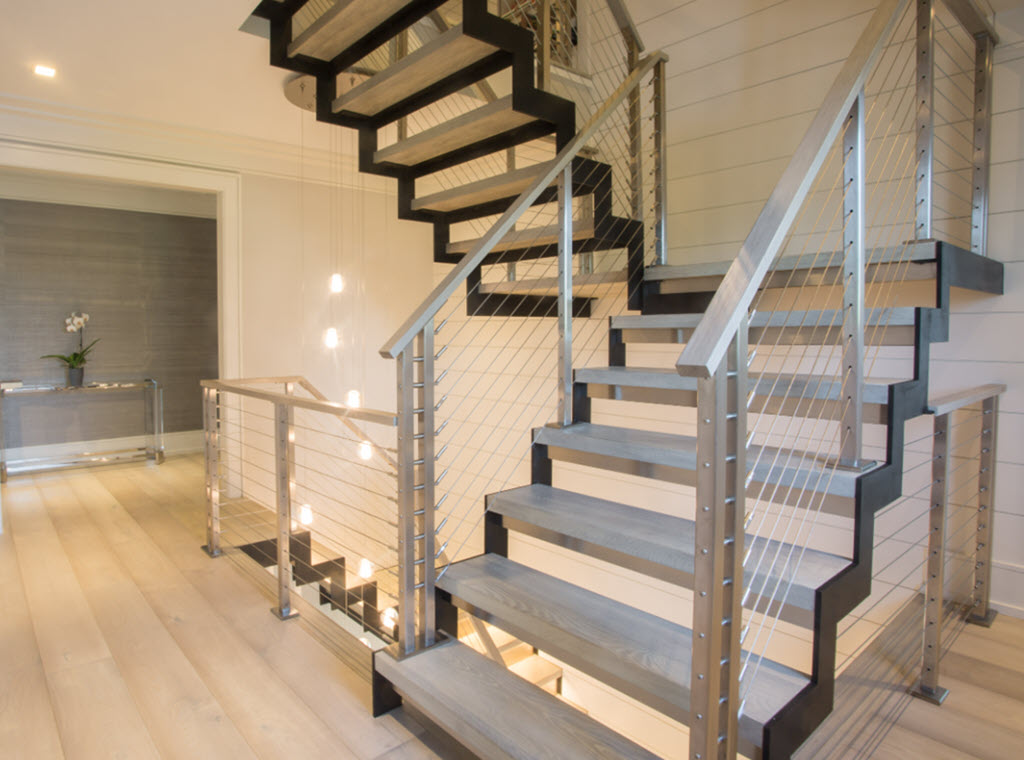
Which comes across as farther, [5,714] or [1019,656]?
[1019,656]

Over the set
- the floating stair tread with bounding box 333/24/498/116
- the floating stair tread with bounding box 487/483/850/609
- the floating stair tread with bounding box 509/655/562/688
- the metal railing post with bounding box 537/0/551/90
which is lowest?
the floating stair tread with bounding box 509/655/562/688

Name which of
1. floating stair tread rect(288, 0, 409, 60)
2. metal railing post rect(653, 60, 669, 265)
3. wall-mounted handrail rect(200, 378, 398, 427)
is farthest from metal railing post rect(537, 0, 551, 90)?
wall-mounted handrail rect(200, 378, 398, 427)

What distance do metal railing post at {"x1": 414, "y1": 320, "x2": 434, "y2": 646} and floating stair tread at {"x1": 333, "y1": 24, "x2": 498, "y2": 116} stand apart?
106 centimetres

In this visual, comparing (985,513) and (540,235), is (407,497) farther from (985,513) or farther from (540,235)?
(985,513)

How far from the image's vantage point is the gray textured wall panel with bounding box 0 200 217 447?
510 cm

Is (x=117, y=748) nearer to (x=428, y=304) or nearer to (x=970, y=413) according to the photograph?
(x=428, y=304)

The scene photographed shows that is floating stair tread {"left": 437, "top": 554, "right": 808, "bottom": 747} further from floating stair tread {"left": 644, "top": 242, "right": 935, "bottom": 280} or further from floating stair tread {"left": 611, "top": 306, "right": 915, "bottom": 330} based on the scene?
floating stair tread {"left": 644, "top": 242, "right": 935, "bottom": 280}

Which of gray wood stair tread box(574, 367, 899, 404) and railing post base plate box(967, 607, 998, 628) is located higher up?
gray wood stair tread box(574, 367, 899, 404)

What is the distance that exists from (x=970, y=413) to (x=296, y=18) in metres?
3.25

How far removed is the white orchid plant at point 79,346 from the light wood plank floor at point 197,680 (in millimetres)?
2485

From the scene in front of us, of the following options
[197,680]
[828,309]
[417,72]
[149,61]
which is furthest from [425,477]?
[149,61]

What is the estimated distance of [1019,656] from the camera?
220cm

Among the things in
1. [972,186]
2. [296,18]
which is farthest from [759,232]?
[296,18]

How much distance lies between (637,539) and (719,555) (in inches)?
23.8
